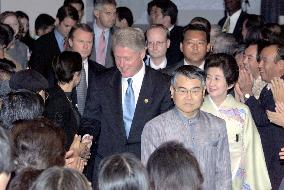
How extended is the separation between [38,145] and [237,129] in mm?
2006

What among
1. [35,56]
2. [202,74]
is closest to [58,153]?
[202,74]

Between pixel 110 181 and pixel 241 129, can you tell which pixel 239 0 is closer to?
pixel 241 129

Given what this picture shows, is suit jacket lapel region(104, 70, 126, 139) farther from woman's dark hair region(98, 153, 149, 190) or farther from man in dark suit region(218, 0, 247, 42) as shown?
man in dark suit region(218, 0, 247, 42)

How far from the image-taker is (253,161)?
18.5 feet

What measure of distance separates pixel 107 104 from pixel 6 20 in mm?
3662

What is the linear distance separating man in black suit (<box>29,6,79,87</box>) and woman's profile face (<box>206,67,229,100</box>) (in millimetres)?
2774

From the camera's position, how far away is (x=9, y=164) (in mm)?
3424

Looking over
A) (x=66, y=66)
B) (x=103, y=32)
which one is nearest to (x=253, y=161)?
(x=66, y=66)

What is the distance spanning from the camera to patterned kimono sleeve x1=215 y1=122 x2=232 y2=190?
488 centimetres

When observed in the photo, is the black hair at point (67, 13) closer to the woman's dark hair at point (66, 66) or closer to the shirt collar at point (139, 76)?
the woman's dark hair at point (66, 66)

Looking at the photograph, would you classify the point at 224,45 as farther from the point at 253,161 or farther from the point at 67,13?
the point at 67,13

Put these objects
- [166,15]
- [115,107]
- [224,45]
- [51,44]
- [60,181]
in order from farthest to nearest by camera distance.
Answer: [166,15], [51,44], [224,45], [115,107], [60,181]

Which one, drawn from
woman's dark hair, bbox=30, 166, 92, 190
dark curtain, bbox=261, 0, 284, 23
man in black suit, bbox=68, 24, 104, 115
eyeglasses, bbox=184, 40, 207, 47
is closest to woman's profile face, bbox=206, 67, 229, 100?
eyeglasses, bbox=184, 40, 207, 47

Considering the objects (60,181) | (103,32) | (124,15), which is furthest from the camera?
(124,15)
